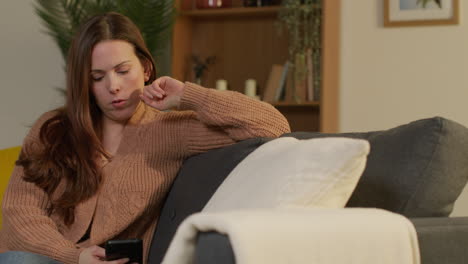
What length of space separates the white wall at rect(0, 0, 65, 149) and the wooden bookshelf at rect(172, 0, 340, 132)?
77cm

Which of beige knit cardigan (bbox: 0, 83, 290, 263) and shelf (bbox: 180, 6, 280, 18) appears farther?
shelf (bbox: 180, 6, 280, 18)

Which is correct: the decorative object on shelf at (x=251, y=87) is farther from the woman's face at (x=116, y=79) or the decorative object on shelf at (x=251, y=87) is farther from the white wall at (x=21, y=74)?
the woman's face at (x=116, y=79)

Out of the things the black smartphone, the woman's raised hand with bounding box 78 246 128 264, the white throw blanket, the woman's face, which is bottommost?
the woman's raised hand with bounding box 78 246 128 264

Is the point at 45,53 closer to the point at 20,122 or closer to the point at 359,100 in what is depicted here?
the point at 20,122

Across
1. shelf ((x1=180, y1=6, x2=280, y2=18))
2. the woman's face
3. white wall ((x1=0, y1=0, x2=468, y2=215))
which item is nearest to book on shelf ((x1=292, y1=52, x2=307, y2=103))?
white wall ((x1=0, y1=0, x2=468, y2=215))

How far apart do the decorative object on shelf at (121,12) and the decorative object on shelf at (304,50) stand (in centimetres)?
63

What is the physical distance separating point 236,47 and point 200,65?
238mm

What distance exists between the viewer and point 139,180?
2.21 meters

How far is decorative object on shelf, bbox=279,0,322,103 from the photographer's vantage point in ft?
13.2

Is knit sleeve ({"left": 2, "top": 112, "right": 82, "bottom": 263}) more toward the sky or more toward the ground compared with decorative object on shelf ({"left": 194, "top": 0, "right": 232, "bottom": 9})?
more toward the ground

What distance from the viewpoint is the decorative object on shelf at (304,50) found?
402 centimetres

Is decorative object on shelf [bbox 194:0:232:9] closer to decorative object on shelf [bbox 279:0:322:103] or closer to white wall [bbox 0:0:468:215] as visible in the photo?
decorative object on shelf [bbox 279:0:322:103]

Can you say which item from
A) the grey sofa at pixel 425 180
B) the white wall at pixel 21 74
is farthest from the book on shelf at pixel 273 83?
the grey sofa at pixel 425 180

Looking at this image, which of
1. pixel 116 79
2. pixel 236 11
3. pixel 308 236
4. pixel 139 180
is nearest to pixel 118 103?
pixel 116 79
